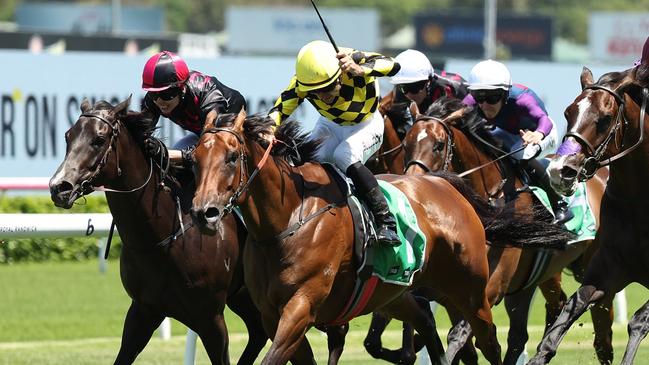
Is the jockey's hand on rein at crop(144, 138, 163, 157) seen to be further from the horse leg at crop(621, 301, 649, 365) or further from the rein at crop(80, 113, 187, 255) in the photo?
the horse leg at crop(621, 301, 649, 365)

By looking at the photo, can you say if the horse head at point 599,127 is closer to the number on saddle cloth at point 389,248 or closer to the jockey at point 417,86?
the number on saddle cloth at point 389,248

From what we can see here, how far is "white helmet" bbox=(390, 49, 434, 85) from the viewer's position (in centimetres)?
888

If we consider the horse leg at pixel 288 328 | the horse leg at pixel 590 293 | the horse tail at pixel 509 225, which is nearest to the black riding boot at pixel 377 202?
the horse leg at pixel 288 328

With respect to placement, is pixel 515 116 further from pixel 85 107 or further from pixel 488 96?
pixel 85 107

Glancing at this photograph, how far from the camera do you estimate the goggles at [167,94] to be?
734 centimetres

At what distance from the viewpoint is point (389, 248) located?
6.79 metres

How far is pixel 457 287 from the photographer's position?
24.1 ft

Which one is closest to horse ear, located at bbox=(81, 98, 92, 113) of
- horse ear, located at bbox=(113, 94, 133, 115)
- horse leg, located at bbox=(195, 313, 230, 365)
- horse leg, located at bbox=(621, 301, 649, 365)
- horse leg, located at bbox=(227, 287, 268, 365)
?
horse ear, located at bbox=(113, 94, 133, 115)

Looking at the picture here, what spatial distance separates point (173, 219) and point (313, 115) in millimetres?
13715

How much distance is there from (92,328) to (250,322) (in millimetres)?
4055

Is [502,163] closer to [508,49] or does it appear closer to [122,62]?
[122,62]

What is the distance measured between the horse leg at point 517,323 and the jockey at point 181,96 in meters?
2.45

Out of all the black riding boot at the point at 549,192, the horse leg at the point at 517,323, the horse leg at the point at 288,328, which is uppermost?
the horse leg at the point at 288,328

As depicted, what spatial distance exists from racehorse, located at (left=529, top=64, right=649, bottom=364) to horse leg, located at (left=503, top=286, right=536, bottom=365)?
4.55 feet
